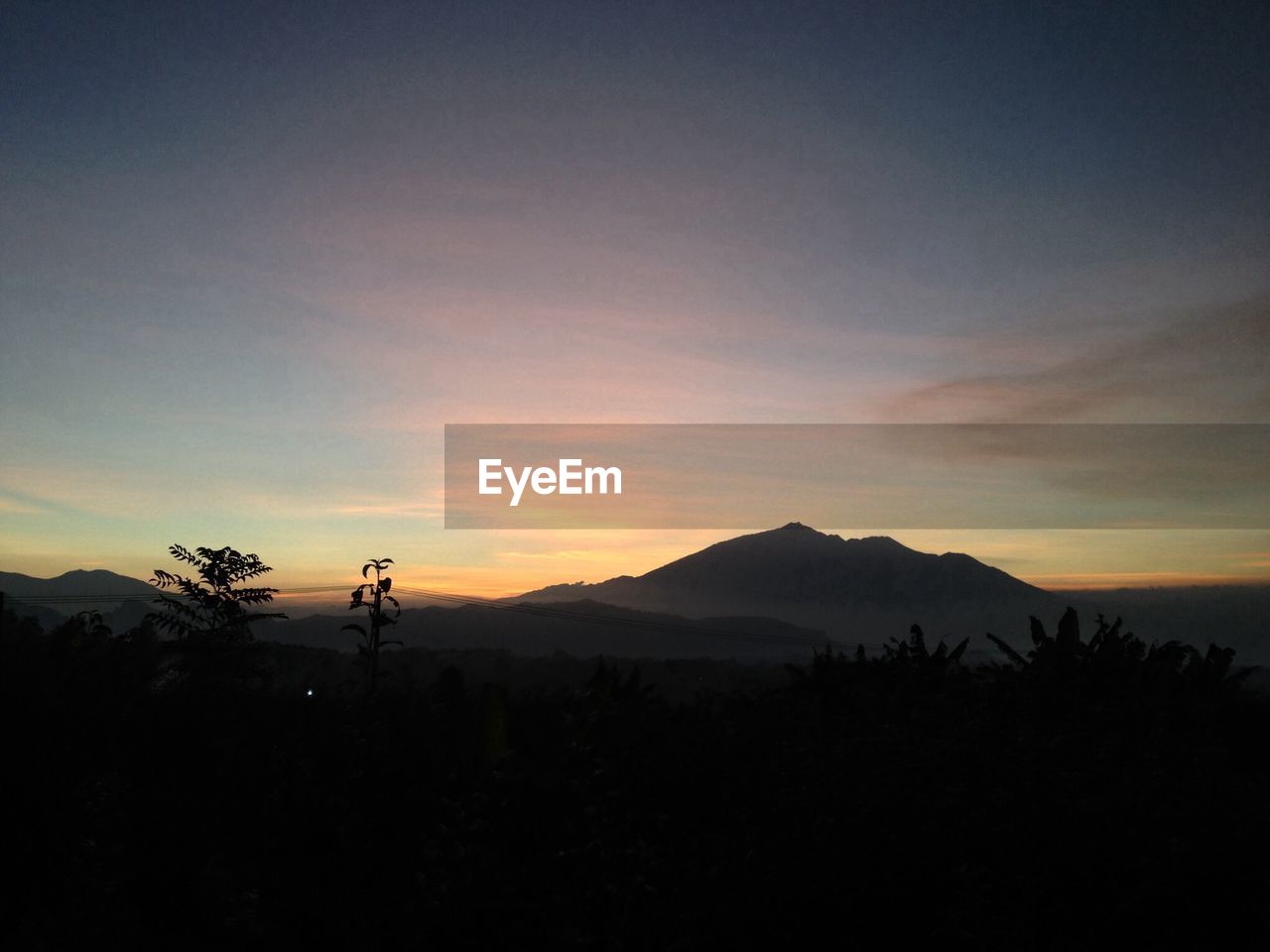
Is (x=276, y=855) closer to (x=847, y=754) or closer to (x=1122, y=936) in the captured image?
(x=847, y=754)

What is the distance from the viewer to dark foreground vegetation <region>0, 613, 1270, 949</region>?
507cm

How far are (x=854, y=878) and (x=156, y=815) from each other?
5.17 meters

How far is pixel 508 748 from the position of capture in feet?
27.5

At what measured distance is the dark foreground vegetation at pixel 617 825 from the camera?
507cm

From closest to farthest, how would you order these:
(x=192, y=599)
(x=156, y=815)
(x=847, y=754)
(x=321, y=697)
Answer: (x=156, y=815), (x=847, y=754), (x=321, y=697), (x=192, y=599)

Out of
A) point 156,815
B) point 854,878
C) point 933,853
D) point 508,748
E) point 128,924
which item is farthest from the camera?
point 508,748

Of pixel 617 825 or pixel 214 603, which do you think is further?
pixel 214 603

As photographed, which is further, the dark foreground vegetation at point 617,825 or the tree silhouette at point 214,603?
the tree silhouette at point 214,603

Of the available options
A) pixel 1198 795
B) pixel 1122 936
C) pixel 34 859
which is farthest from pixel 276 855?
pixel 1198 795

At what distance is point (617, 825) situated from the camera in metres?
6.69

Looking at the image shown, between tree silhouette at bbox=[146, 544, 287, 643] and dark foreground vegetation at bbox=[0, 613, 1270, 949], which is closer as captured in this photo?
dark foreground vegetation at bbox=[0, 613, 1270, 949]

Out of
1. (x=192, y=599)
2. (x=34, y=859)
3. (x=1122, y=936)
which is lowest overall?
(x=1122, y=936)

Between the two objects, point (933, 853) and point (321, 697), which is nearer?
point (933, 853)

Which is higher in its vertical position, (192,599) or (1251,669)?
(192,599)
